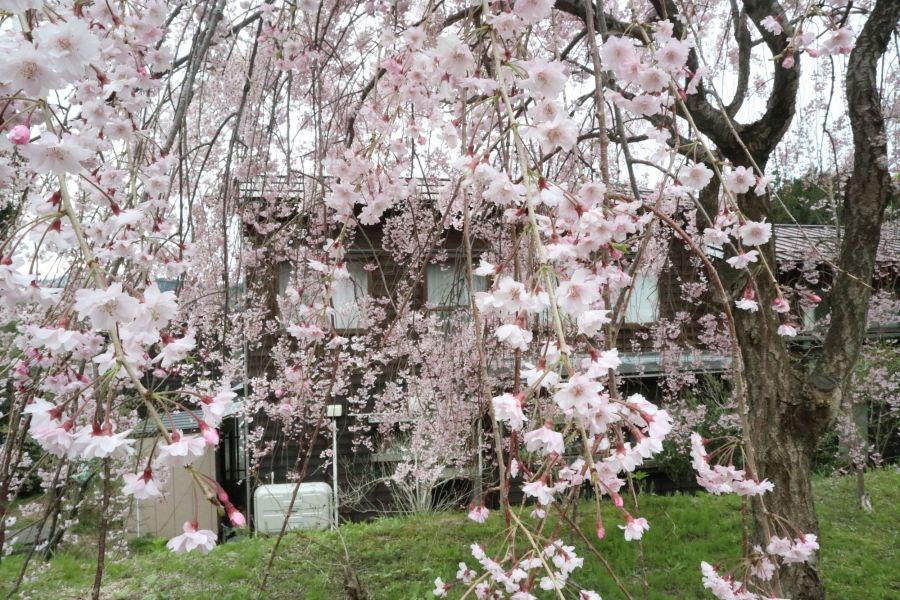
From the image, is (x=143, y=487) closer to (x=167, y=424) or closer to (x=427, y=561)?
(x=167, y=424)

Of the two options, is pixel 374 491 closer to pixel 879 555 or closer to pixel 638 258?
pixel 879 555

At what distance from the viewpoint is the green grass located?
3.72 meters

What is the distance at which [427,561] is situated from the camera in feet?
13.5

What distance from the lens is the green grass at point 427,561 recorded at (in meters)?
3.72

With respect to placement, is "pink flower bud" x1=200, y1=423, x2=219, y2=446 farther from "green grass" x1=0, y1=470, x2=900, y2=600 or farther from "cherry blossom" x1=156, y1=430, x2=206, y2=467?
"green grass" x1=0, y1=470, x2=900, y2=600

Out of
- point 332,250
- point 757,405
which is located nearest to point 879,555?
point 757,405

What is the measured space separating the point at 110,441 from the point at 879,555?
4.95 meters

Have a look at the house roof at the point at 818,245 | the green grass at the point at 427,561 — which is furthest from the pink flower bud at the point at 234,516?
the house roof at the point at 818,245

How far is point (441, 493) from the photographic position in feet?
22.6

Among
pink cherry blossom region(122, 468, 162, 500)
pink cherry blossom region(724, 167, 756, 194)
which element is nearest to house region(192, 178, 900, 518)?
pink cherry blossom region(724, 167, 756, 194)

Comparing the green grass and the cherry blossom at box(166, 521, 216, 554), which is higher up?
the cherry blossom at box(166, 521, 216, 554)

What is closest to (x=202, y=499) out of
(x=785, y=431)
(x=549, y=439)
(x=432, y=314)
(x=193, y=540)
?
(x=432, y=314)

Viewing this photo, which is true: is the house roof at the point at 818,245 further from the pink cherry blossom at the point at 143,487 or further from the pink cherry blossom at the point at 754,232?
the pink cherry blossom at the point at 143,487

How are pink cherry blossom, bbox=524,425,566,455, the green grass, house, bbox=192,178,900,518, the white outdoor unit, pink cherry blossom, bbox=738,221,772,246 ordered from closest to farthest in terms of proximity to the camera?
pink cherry blossom, bbox=524,425,566,455 < pink cherry blossom, bbox=738,221,772,246 < the green grass < house, bbox=192,178,900,518 < the white outdoor unit
